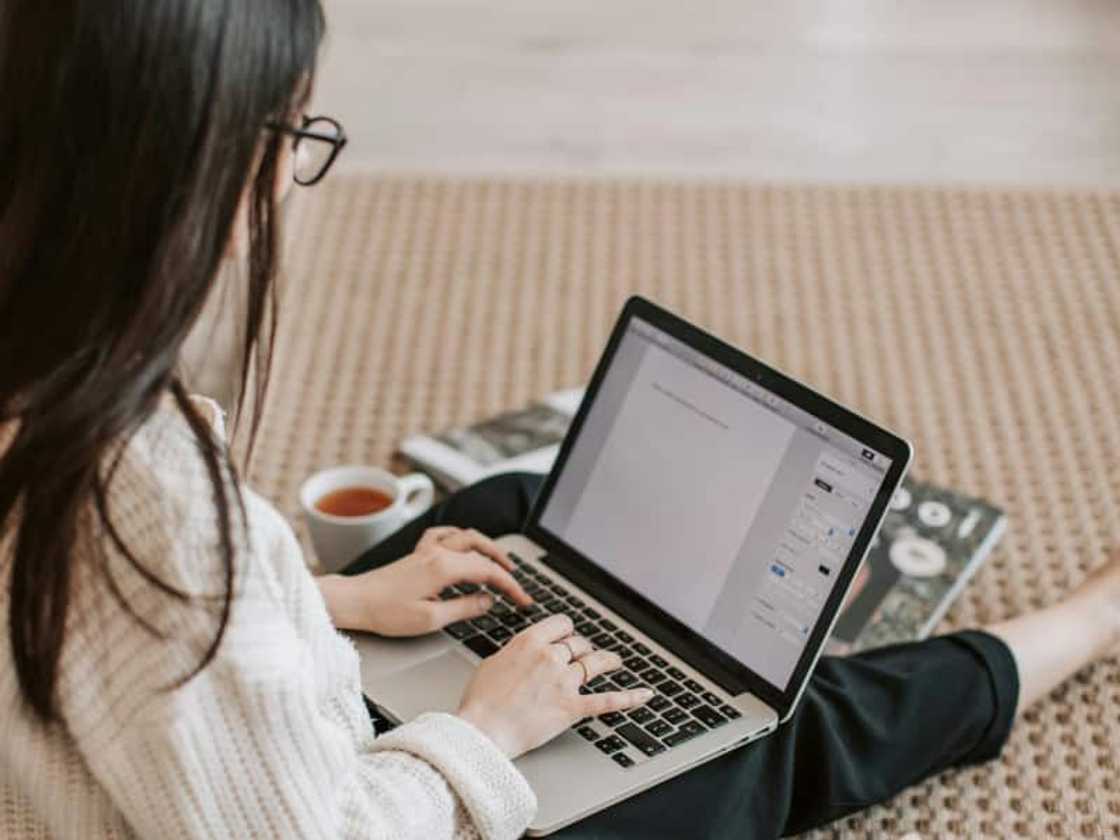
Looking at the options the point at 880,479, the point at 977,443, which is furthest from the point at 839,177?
the point at 880,479

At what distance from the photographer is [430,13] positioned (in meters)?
2.86

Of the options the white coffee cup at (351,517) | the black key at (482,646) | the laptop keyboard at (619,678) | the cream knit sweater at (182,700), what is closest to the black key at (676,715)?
the laptop keyboard at (619,678)

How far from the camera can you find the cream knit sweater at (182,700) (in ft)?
2.73

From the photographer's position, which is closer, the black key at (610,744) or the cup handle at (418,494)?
the black key at (610,744)

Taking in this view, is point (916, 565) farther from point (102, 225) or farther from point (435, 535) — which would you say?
point (102, 225)

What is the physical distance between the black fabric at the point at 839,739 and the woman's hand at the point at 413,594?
0.13 metres

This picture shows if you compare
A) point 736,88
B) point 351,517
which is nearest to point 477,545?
point 351,517

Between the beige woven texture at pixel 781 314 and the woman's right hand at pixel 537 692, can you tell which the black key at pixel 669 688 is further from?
the beige woven texture at pixel 781 314

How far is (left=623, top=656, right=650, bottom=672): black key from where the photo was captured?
121cm

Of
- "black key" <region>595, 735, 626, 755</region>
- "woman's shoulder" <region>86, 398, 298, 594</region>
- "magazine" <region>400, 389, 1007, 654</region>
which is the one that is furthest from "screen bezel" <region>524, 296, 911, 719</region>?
"woman's shoulder" <region>86, 398, 298, 594</region>

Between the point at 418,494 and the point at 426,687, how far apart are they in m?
0.42

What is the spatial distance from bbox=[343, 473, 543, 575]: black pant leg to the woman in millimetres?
377

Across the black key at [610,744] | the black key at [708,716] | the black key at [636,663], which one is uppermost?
the black key at [636,663]

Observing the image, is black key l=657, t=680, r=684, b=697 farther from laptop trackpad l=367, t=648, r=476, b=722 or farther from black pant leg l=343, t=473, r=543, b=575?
black pant leg l=343, t=473, r=543, b=575
